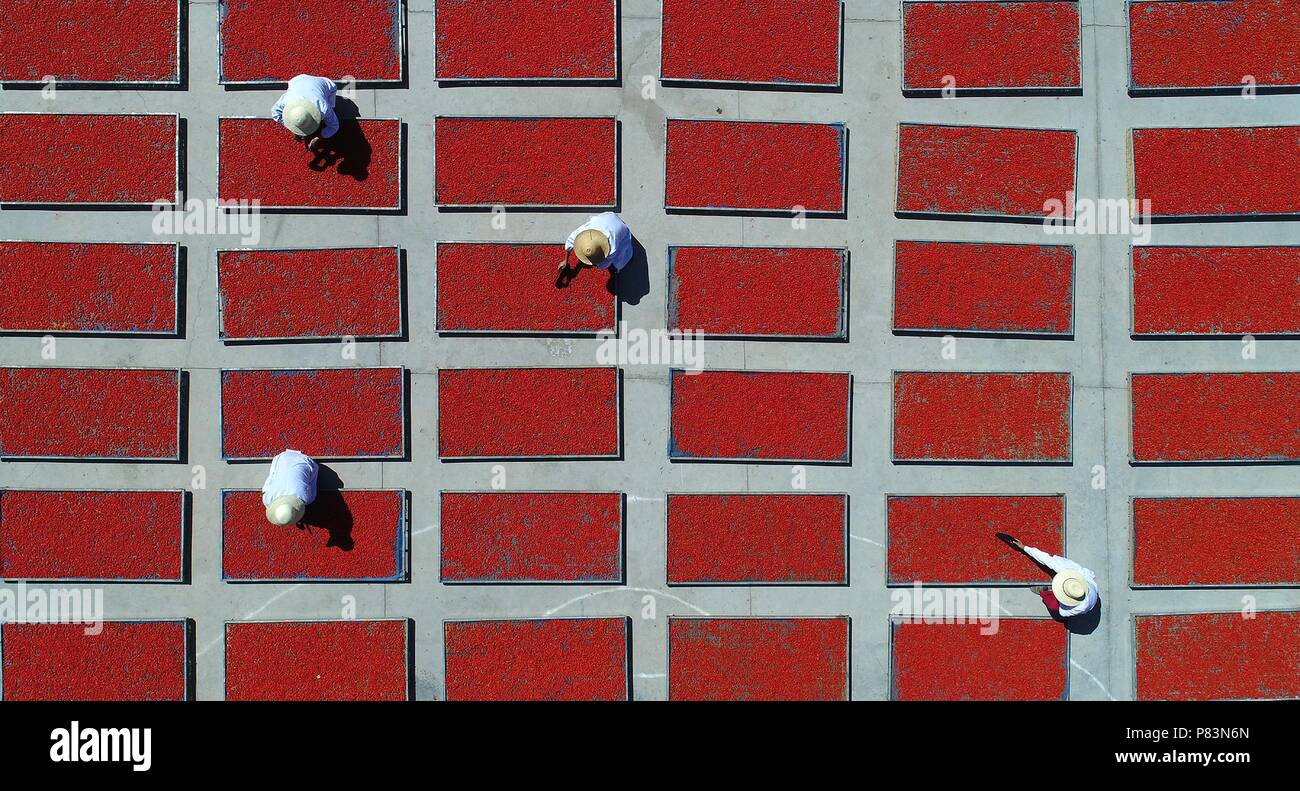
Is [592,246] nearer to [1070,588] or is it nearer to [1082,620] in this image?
[1070,588]

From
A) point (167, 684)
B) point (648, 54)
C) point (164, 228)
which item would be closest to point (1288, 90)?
point (648, 54)

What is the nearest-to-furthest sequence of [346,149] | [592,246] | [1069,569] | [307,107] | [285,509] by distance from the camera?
1. [592,246]
2. [285,509]
3. [307,107]
4. [1069,569]
5. [346,149]

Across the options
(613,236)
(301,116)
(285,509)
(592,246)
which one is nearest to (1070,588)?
(613,236)

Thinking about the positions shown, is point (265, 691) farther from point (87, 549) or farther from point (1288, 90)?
point (1288, 90)

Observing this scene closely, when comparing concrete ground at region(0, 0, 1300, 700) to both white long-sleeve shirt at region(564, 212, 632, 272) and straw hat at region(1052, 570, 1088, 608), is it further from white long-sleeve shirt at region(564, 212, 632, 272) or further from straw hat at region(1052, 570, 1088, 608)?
straw hat at region(1052, 570, 1088, 608)

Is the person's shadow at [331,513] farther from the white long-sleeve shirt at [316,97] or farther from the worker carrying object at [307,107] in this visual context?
the white long-sleeve shirt at [316,97]

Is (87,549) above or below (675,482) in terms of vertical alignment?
below
